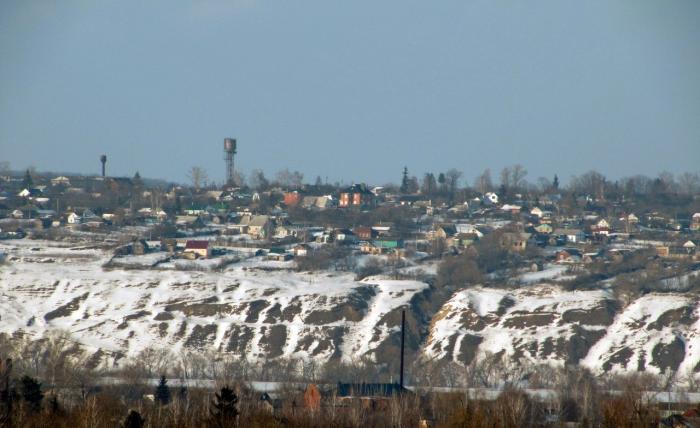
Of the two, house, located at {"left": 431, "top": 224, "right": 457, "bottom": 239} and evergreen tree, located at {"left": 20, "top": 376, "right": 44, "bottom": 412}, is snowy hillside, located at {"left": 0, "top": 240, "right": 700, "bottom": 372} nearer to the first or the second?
evergreen tree, located at {"left": 20, "top": 376, "right": 44, "bottom": 412}

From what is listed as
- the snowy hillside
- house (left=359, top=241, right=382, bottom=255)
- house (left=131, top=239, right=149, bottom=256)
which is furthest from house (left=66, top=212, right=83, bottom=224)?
the snowy hillside

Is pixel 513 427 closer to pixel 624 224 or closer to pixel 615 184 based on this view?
pixel 624 224

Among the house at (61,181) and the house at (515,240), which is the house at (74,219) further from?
the house at (515,240)

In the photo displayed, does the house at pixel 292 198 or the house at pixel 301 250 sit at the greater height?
the house at pixel 292 198

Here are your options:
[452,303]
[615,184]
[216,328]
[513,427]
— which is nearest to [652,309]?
[452,303]

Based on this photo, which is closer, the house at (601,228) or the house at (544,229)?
the house at (601,228)

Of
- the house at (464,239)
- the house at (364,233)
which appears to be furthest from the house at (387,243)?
the house at (464,239)
